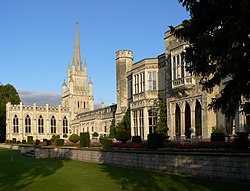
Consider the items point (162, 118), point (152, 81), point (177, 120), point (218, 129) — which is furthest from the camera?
point (152, 81)

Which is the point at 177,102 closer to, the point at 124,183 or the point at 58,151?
the point at 58,151

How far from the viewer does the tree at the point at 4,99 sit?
81312mm

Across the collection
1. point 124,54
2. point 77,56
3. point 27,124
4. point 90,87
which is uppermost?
point 77,56

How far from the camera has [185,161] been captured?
16.1m

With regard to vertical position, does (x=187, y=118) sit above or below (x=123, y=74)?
below

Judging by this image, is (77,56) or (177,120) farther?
(77,56)

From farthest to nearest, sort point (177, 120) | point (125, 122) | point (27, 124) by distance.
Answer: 1. point (27, 124)
2. point (125, 122)
3. point (177, 120)

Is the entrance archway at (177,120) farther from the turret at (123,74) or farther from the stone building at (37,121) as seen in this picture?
the stone building at (37,121)

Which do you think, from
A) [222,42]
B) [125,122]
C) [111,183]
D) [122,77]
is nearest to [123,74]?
[122,77]

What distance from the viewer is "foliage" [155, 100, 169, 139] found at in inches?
1422

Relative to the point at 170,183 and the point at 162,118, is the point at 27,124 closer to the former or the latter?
the point at 162,118

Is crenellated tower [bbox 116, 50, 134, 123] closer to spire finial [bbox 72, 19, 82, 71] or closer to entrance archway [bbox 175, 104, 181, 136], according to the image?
entrance archway [bbox 175, 104, 181, 136]

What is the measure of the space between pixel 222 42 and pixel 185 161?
750 centimetres

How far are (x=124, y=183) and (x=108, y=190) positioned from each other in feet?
5.57
